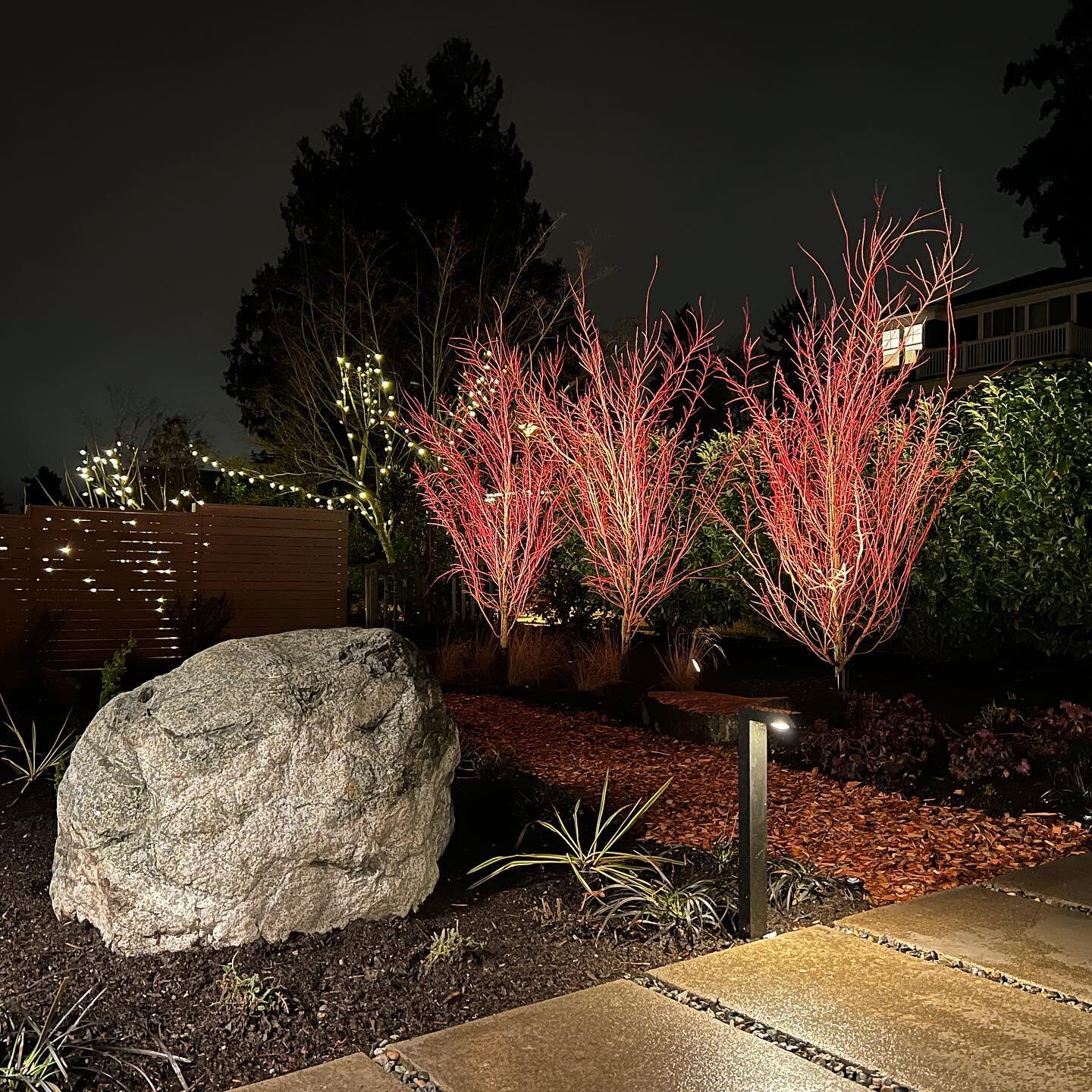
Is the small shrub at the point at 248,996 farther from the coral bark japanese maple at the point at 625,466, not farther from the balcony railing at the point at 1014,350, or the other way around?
the balcony railing at the point at 1014,350

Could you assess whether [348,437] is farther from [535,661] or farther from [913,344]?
[913,344]

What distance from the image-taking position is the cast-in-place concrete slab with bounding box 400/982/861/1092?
2645 mm

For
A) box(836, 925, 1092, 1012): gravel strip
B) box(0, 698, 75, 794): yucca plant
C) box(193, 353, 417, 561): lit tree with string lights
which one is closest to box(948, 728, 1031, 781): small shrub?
box(836, 925, 1092, 1012): gravel strip

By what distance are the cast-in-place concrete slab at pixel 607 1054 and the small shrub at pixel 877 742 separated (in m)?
3.56

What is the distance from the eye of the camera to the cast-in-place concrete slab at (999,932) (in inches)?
135

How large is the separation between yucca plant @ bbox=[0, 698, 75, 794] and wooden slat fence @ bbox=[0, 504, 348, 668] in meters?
3.77

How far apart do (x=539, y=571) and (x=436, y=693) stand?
25.5 ft

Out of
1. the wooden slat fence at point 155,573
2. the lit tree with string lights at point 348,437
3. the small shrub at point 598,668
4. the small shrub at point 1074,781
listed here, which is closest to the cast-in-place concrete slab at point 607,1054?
the small shrub at point 1074,781

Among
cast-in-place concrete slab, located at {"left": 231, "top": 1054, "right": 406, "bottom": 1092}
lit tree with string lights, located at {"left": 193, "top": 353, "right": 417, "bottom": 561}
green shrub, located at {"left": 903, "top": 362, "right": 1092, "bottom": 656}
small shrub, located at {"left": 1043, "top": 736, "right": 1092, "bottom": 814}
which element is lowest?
cast-in-place concrete slab, located at {"left": 231, "top": 1054, "right": 406, "bottom": 1092}

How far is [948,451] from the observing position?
8.90 meters

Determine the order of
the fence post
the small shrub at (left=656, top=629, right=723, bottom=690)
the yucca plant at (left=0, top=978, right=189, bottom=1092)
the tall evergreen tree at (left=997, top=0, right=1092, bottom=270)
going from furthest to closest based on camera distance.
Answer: the tall evergreen tree at (left=997, top=0, right=1092, bottom=270) → the fence post → the small shrub at (left=656, top=629, right=723, bottom=690) → the yucca plant at (left=0, top=978, right=189, bottom=1092)

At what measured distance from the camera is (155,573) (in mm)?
11406

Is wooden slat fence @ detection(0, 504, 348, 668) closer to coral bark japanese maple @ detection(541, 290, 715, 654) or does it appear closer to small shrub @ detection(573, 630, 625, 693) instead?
coral bark japanese maple @ detection(541, 290, 715, 654)

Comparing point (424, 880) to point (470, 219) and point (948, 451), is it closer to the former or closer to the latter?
point (948, 451)
